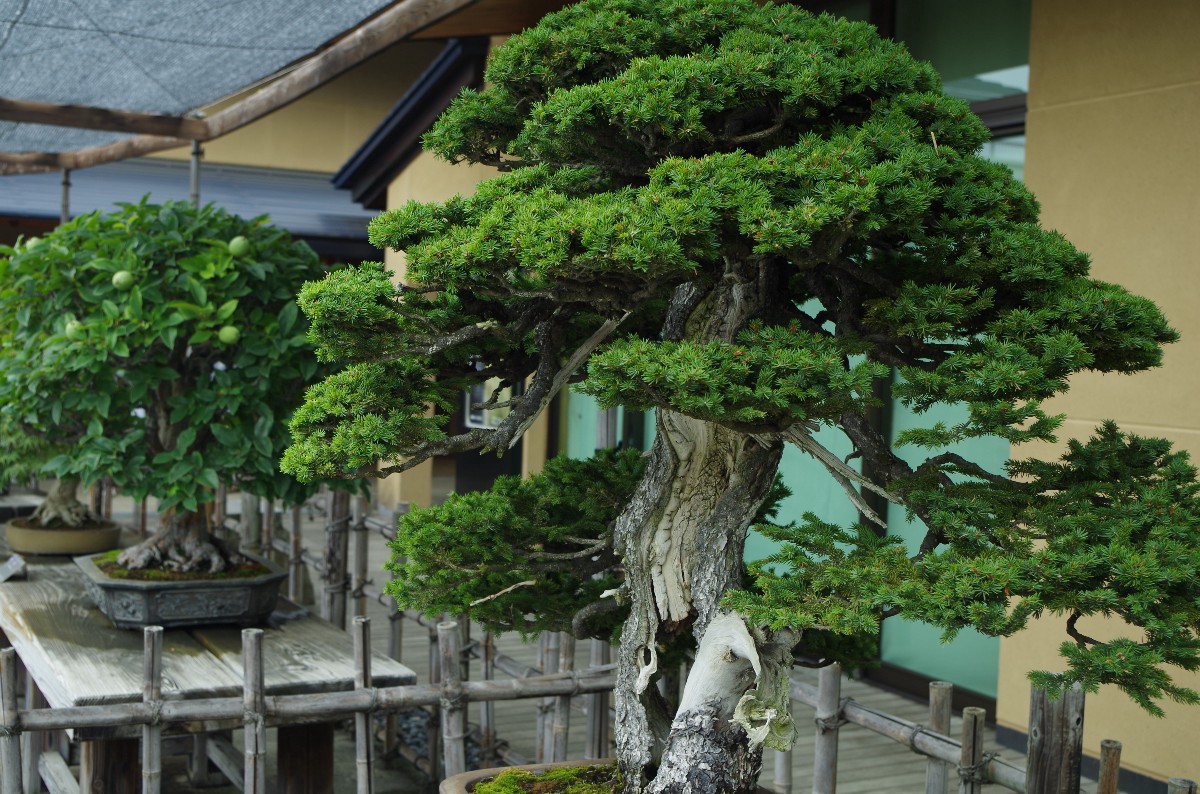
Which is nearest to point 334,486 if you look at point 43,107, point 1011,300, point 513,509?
point 513,509

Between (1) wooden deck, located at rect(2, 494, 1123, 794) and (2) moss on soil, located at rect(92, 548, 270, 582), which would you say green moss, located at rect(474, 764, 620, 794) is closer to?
(1) wooden deck, located at rect(2, 494, 1123, 794)

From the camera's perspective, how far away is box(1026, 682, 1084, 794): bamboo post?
6.87 ft

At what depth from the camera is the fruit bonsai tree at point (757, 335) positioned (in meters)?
1.53

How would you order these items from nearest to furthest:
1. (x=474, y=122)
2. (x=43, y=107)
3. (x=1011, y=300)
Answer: (x=1011, y=300) → (x=474, y=122) → (x=43, y=107)

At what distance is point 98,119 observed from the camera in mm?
4766

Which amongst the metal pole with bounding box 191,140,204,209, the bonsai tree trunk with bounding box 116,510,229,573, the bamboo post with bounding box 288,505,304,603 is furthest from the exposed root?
the metal pole with bounding box 191,140,204,209

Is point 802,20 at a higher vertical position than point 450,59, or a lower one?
lower

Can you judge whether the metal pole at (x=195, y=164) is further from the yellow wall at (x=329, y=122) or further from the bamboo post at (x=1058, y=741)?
the yellow wall at (x=329, y=122)

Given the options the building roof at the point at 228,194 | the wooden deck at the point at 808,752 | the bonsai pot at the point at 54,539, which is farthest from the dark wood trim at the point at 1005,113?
the building roof at the point at 228,194

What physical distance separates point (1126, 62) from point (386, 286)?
9.94ft

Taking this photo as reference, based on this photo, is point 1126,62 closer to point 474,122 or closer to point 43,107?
point 474,122

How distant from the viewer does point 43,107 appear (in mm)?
4617

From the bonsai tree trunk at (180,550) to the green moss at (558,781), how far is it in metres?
1.70

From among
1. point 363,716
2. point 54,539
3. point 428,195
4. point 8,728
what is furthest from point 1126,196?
point 428,195
